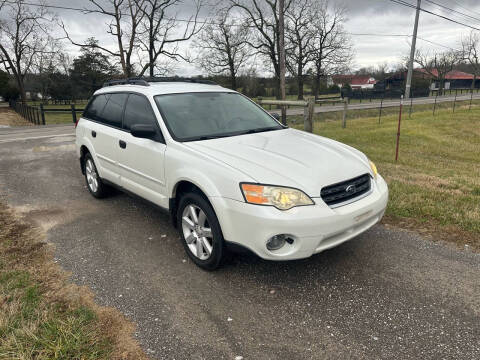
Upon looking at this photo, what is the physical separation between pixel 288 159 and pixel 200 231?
3.57ft

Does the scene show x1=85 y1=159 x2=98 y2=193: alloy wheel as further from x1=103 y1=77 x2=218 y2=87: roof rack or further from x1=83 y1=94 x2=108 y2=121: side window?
x1=103 y1=77 x2=218 y2=87: roof rack

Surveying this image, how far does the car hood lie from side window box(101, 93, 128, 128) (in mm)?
1639

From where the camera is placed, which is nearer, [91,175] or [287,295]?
[287,295]

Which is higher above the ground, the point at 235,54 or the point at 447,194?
the point at 235,54

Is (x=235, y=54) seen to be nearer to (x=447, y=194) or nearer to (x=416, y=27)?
(x=416, y=27)

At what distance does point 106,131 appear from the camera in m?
4.90

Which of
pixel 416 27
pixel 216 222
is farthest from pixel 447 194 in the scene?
pixel 416 27

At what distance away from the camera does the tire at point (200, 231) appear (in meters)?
3.17

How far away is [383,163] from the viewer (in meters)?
7.83

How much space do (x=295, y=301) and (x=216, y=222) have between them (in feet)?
3.10

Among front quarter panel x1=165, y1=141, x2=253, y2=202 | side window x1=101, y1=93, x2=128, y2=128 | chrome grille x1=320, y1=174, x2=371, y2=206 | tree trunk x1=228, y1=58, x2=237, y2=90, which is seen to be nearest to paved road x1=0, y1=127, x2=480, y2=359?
chrome grille x1=320, y1=174, x2=371, y2=206

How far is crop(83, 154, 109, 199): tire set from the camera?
5.47 metres

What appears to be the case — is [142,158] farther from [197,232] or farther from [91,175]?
[91,175]

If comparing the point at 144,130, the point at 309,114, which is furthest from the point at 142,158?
the point at 309,114
